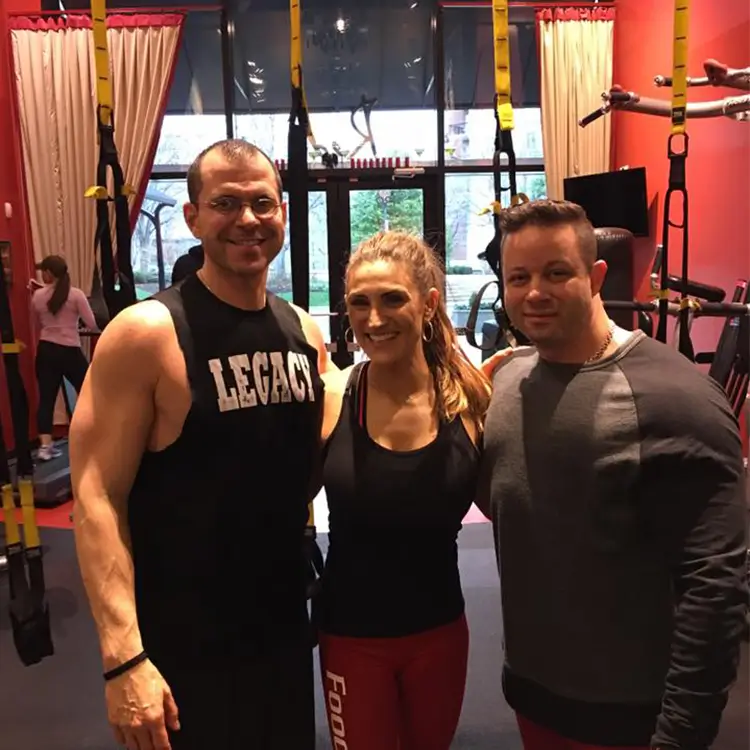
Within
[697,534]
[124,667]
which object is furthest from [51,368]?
[697,534]

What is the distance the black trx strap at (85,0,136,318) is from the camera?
5.73ft

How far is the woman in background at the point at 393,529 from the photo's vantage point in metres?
1.55

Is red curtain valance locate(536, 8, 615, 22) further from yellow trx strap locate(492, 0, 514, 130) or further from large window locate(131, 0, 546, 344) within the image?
yellow trx strap locate(492, 0, 514, 130)

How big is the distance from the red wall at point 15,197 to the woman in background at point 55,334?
36.9 inches

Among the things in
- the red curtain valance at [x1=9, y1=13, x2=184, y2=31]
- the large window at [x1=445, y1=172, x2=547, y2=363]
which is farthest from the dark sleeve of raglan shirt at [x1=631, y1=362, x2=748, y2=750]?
the red curtain valance at [x1=9, y1=13, x2=184, y2=31]

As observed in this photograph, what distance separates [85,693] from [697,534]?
8.34 ft

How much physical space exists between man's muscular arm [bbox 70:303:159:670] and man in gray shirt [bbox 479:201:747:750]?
2.34 feet

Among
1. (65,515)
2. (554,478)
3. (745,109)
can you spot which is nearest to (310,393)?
(554,478)

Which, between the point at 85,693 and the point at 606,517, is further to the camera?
the point at 85,693

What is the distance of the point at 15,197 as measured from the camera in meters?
6.52

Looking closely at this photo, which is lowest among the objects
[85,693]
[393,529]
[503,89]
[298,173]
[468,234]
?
[85,693]

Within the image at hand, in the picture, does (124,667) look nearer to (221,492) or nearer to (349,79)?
(221,492)

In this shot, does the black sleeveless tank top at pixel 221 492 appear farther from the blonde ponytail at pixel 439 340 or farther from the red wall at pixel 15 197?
the red wall at pixel 15 197

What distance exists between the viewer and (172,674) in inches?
60.0
